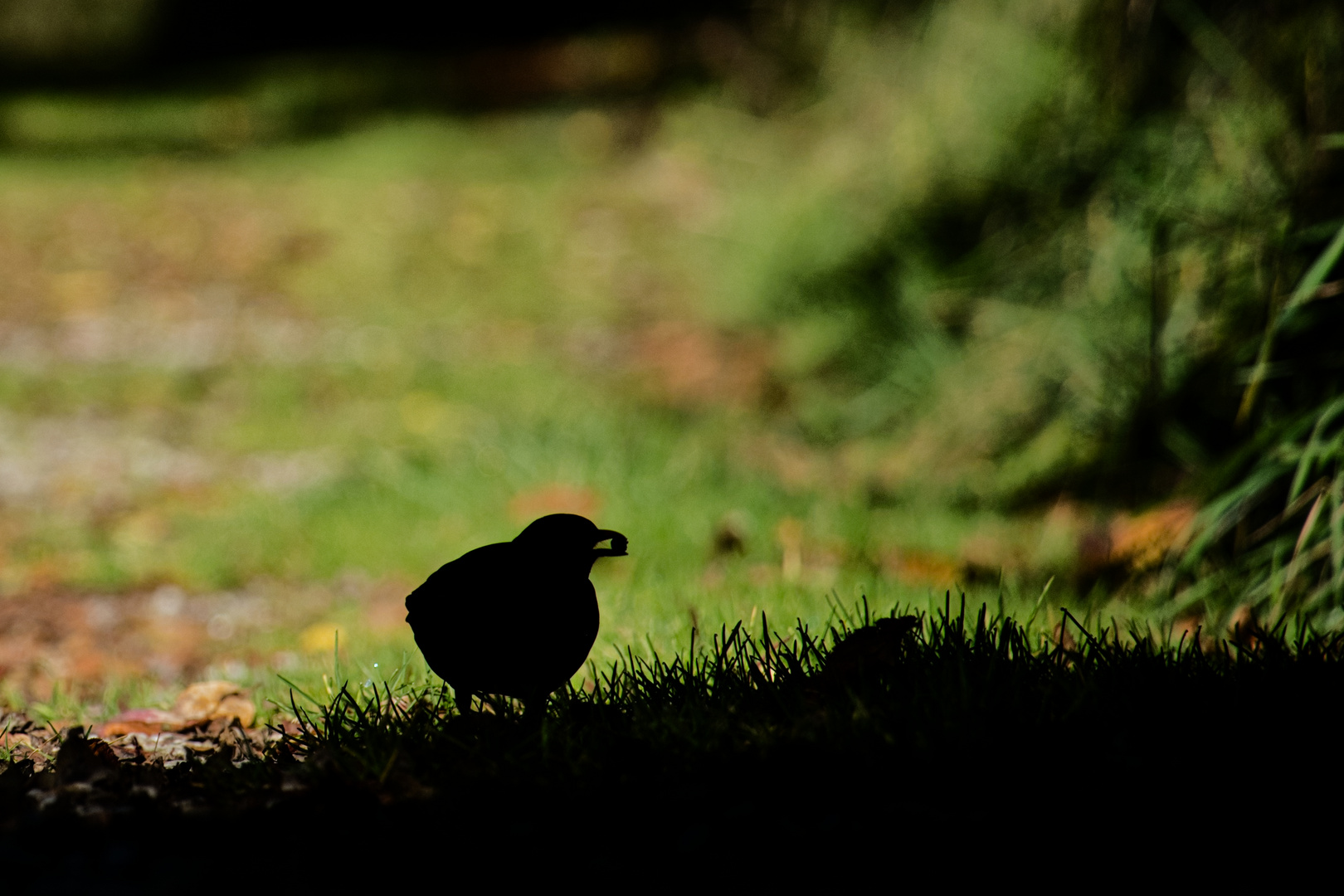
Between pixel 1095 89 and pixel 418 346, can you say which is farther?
pixel 418 346

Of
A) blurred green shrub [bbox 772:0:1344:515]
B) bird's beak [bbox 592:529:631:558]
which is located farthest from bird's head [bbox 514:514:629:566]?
blurred green shrub [bbox 772:0:1344:515]

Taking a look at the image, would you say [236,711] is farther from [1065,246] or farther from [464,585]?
[1065,246]

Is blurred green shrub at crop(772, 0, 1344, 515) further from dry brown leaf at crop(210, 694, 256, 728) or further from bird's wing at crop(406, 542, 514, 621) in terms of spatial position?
dry brown leaf at crop(210, 694, 256, 728)

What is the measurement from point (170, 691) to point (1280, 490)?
2918 mm

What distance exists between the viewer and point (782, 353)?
6285 mm

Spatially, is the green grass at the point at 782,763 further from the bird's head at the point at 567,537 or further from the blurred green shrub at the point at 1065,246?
the blurred green shrub at the point at 1065,246

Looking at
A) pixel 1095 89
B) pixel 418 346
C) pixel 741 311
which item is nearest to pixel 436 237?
pixel 418 346

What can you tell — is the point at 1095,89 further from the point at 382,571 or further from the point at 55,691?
the point at 55,691

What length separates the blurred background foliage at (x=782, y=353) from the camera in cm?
355

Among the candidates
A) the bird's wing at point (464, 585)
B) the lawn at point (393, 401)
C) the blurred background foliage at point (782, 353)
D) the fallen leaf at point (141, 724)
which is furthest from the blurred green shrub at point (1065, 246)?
the fallen leaf at point (141, 724)

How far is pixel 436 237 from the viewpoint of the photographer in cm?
878

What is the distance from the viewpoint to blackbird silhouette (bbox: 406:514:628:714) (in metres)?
1.97

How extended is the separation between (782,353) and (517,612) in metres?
4.46

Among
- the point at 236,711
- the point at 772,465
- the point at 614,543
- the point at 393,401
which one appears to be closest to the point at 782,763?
the point at 614,543
